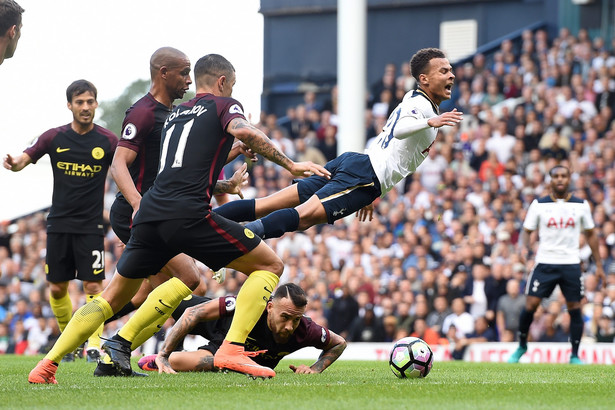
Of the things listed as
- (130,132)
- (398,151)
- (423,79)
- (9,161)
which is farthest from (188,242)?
(9,161)

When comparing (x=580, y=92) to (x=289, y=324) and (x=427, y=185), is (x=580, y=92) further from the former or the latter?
(x=289, y=324)

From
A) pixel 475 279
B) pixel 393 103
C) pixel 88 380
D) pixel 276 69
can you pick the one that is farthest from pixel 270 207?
pixel 276 69

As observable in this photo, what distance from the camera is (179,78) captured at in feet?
25.3

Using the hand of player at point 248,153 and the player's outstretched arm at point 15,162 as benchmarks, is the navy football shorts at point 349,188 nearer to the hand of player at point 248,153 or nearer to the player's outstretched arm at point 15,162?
the hand of player at point 248,153

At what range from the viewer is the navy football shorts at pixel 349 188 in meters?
8.38

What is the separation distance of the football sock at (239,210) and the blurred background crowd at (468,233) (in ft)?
21.8

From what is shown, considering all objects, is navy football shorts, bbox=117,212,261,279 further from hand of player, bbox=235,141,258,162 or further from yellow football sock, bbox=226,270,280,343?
hand of player, bbox=235,141,258,162

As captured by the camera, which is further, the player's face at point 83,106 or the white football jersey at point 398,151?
the player's face at point 83,106

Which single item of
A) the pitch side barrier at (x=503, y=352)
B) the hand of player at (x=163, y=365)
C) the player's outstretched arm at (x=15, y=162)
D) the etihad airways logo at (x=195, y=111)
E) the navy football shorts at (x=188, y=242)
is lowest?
the pitch side barrier at (x=503, y=352)

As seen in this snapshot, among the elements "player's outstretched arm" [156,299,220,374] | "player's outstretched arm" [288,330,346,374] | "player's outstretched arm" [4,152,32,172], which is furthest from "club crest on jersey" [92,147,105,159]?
"player's outstretched arm" [288,330,346,374]

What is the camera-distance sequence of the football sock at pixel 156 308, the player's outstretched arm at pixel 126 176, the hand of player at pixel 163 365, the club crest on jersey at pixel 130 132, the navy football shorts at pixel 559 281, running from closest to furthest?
the football sock at pixel 156 308 → the player's outstretched arm at pixel 126 176 → the club crest on jersey at pixel 130 132 → the hand of player at pixel 163 365 → the navy football shorts at pixel 559 281

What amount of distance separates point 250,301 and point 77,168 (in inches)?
143

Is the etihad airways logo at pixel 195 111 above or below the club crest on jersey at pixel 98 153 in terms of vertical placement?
above

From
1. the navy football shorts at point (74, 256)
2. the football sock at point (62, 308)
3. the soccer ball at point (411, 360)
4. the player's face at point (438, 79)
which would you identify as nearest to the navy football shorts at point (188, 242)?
the soccer ball at point (411, 360)
